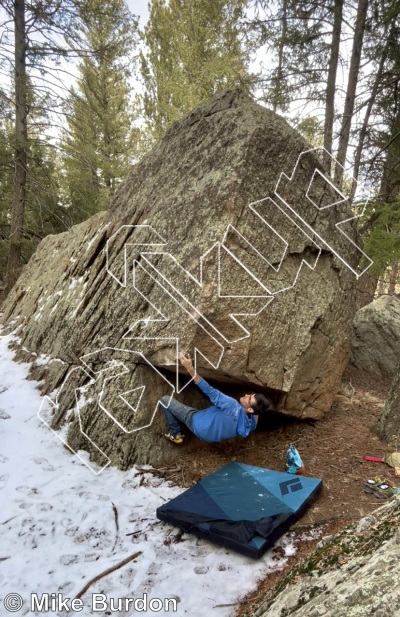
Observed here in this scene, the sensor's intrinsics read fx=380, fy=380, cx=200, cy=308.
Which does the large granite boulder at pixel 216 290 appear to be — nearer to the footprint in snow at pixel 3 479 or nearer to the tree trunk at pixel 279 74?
the footprint in snow at pixel 3 479

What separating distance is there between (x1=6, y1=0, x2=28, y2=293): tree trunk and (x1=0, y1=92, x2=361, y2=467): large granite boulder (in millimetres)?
8783

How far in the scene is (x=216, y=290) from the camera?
186 inches

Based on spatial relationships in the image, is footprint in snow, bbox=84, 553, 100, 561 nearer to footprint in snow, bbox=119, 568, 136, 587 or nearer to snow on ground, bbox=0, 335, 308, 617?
snow on ground, bbox=0, 335, 308, 617

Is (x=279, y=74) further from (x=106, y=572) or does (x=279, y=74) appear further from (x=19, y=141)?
(x=106, y=572)

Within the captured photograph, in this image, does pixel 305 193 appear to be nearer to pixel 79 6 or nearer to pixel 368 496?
pixel 368 496

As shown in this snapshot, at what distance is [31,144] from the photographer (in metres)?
12.9

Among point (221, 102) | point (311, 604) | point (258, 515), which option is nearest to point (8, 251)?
point (221, 102)

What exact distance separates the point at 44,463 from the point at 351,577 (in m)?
4.18

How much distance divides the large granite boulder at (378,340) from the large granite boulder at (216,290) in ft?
8.33

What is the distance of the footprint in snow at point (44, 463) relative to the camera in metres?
4.68

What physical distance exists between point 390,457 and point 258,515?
2118mm

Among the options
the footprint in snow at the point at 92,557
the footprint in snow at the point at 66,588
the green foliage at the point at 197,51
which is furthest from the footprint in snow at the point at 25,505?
the green foliage at the point at 197,51

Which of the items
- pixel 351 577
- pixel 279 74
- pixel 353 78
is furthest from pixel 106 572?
pixel 279 74

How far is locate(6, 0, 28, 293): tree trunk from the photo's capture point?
1248cm
